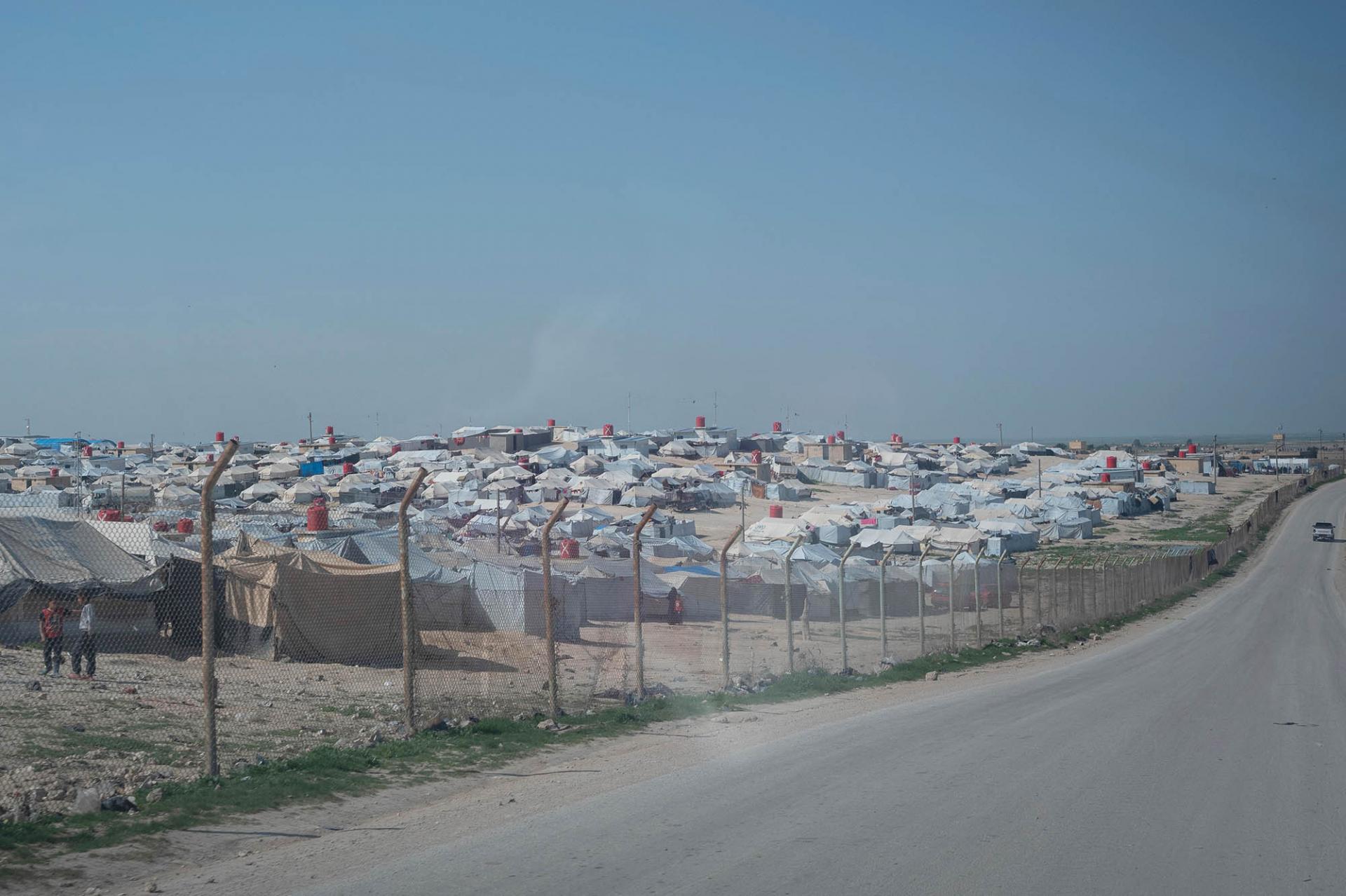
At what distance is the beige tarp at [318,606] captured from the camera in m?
16.6

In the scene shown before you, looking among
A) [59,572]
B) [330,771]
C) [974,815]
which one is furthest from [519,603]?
[974,815]

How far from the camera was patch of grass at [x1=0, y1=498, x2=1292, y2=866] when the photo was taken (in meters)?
7.09

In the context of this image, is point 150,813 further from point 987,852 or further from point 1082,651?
point 1082,651

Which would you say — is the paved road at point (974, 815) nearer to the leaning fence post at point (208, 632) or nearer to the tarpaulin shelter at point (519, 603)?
the leaning fence post at point (208, 632)

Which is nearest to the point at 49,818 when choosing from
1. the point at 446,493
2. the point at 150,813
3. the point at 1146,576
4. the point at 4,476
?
the point at 150,813

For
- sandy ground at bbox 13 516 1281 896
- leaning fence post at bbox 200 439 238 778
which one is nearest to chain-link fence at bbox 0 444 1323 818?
leaning fence post at bbox 200 439 238 778

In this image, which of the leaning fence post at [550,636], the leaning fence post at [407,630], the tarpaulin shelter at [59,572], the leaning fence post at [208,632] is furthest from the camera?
the tarpaulin shelter at [59,572]

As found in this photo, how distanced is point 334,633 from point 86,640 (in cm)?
403

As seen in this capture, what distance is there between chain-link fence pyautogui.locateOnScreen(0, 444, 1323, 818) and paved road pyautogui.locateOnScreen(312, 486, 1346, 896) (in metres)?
2.99

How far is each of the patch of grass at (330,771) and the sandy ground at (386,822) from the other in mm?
167

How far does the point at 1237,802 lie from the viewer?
9.16 m

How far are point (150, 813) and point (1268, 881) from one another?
7483 millimetres

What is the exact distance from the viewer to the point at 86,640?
44.2ft

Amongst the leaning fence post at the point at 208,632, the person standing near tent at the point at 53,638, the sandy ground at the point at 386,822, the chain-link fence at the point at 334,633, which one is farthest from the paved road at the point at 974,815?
the person standing near tent at the point at 53,638
